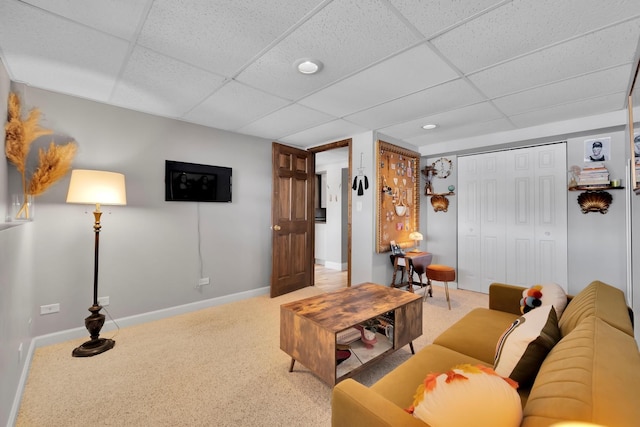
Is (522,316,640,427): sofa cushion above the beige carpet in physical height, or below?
above

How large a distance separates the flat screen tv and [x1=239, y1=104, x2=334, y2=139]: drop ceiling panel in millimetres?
701

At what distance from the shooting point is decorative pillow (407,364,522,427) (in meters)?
0.75

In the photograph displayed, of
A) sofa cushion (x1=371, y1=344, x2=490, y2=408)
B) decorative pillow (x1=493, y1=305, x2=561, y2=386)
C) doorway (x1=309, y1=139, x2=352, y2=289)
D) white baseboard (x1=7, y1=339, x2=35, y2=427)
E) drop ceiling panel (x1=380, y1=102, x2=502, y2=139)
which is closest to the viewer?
decorative pillow (x1=493, y1=305, x2=561, y2=386)

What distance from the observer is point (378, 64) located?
6.66 ft

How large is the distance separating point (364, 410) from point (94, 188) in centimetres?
268

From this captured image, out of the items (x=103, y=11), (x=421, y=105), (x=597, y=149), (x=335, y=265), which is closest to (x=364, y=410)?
(x=103, y=11)

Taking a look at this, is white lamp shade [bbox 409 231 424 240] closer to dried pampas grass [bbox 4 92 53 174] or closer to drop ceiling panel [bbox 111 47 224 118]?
drop ceiling panel [bbox 111 47 224 118]

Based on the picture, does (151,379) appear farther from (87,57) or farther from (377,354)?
(87,57)

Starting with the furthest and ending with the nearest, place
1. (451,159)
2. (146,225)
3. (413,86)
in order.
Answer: (451,159) < (146,225) < (413,86)

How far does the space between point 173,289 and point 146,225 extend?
83 centimetres

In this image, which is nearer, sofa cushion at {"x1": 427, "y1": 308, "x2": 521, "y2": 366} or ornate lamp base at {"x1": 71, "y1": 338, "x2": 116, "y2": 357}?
sofa cushion at {"x1": 427, "y1": 308, "x2": 521, "y2": 366}

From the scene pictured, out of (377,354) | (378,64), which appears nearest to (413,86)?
(378,64)

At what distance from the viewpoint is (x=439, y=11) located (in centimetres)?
151

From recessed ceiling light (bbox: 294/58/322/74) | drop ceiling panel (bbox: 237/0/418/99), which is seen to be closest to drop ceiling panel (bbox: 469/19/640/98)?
drop ceiling panel (bbox: 237/0/418/99)
